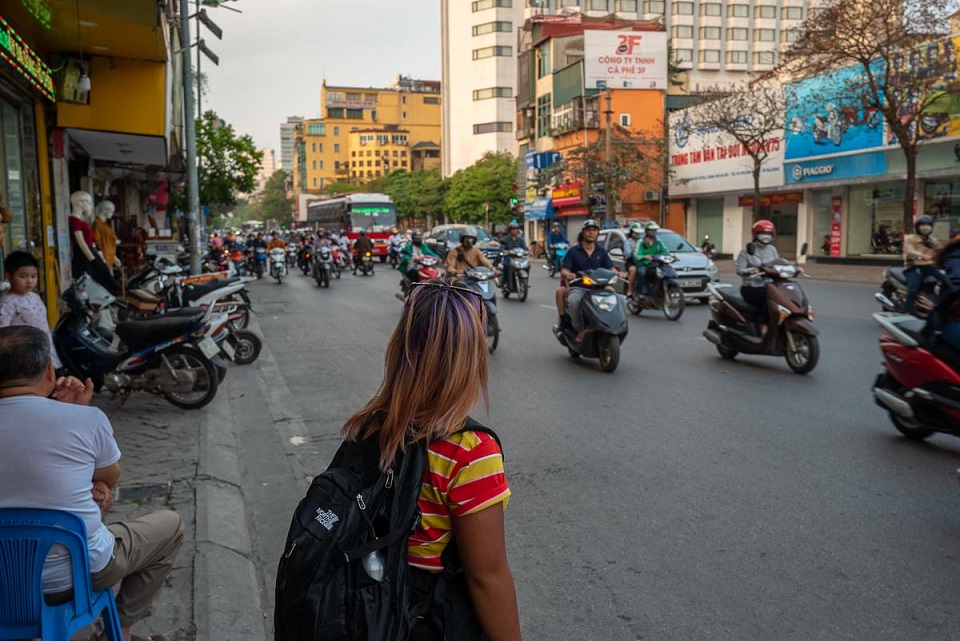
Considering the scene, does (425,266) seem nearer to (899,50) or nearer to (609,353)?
(609,353)

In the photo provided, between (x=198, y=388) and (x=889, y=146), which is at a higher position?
(x=889, y=146)

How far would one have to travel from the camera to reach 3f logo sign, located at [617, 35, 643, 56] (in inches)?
1982

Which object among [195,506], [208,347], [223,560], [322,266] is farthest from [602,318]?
[322,266]

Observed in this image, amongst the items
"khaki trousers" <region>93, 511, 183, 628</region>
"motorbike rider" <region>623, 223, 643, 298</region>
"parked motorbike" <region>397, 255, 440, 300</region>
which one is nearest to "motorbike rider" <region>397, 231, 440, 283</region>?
"parked motorbike" <region>397, 255, 440, 300</region>

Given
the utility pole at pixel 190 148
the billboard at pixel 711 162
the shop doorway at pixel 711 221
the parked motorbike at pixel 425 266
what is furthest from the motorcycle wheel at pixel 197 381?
the shop doorway at pixel 711 221

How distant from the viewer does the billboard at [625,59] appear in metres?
50.2

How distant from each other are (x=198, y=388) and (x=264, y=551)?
11.7 ft

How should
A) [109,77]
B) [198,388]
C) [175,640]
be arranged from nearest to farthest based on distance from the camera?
[175,640] → [198,388] → [109,77]

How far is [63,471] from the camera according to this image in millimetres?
2750

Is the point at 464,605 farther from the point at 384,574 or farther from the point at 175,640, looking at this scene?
the point at 175,640

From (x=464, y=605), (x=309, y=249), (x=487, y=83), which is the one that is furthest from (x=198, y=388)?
(x=487, y=83)

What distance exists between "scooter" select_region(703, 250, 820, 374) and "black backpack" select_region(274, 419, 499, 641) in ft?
27.2

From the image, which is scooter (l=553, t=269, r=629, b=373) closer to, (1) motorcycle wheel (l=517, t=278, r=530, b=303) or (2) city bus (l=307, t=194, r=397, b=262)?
(1) motorcycle wheel (l=517, t=278, r=530, b=303)

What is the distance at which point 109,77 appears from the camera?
12492 mm
